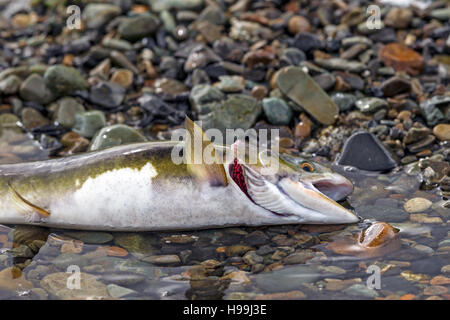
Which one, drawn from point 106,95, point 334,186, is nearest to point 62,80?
point 106,95

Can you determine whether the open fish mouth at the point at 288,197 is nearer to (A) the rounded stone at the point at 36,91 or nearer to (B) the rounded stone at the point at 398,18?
(A) the rounded stone at the point at 36,91

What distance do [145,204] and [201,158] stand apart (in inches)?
27.7

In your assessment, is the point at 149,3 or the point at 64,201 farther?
the point at 149,3

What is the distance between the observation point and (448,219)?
579cm

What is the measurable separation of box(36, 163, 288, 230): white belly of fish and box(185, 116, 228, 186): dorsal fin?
0.35 feet

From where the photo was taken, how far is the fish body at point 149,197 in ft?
18.2

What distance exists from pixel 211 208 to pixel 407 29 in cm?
605

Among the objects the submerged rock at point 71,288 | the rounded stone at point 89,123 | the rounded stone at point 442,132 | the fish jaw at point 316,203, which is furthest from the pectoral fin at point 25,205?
the rounded stone at point 442,132

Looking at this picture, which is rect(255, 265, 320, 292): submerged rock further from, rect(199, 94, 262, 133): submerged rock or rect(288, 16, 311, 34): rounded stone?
rect(288, 16, 311, 34): rounded stone

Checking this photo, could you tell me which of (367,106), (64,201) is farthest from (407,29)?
(64,201)

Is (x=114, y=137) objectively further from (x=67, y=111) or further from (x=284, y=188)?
(x=284, y=188)

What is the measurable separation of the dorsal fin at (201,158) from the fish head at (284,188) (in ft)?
0.56
